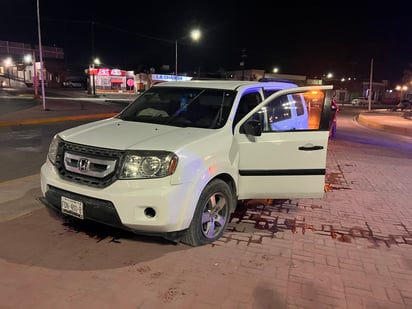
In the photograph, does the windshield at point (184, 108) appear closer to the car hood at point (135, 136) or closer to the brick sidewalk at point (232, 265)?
the car hood at point (135, 136)

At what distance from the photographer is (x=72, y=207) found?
406cm

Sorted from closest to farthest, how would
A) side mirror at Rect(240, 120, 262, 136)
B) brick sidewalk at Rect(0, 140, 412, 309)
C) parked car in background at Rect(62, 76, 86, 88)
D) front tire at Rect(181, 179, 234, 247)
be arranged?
brick sidewalk at Rect(0, 140, 412, 309)
front tire at Rect(181, 179, 234, 247)
side mirror at Rect(240, 120, 262, 136)
parked car in background at Rect(62, 76, 86, 88)

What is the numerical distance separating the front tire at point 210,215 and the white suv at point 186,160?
0.01 m

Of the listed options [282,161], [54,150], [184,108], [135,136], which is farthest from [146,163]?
[282,161]

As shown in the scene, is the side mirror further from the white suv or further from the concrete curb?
the concrete curb

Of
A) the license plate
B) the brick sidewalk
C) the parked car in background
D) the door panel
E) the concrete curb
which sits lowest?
the brick sidewalk

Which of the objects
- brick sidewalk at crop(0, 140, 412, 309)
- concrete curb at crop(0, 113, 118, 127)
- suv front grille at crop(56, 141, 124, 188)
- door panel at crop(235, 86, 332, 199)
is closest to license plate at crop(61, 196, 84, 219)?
suv front grille at crop(56, 141, 124, 188)

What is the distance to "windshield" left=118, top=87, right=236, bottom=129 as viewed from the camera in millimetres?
4758

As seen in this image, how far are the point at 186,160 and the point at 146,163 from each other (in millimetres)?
391

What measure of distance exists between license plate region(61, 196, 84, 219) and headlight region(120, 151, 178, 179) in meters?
0.61

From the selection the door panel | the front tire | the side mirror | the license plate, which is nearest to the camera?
the license plate

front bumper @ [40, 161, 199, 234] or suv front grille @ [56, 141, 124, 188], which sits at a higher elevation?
suv front grille @ [56, 141, 124, 188]

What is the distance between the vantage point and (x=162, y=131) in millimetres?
4363

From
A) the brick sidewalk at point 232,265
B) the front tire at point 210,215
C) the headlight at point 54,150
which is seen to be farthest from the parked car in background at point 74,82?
the front tire at point 210,215
